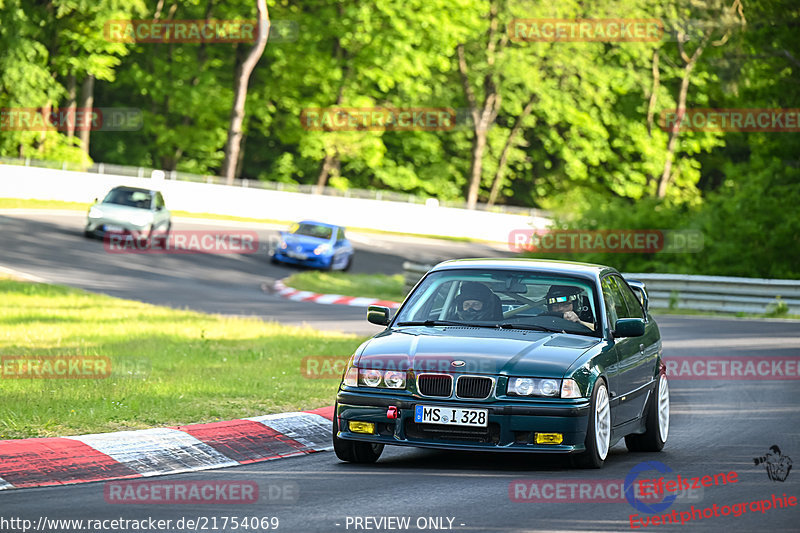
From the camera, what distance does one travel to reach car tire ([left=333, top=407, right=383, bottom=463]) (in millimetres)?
8500

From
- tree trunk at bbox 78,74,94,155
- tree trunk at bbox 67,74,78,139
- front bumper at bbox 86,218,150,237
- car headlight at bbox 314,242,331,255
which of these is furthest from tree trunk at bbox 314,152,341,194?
front bumper at bbox 86,218,150,237

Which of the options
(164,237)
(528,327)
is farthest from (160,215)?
(528,327)

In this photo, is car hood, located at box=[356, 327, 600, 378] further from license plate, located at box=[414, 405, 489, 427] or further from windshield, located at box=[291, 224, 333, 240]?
windshield, located at box=[291, 224, 333, 240]

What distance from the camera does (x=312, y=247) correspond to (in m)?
34.0

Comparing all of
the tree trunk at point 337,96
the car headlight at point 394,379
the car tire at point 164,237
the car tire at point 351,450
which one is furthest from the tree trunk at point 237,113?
the car headlight at point 394,379

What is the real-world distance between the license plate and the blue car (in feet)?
85.1

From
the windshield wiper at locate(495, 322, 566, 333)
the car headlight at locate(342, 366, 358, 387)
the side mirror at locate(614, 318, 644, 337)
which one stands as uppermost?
the side mirror at locate(614, 318, 644, 337)

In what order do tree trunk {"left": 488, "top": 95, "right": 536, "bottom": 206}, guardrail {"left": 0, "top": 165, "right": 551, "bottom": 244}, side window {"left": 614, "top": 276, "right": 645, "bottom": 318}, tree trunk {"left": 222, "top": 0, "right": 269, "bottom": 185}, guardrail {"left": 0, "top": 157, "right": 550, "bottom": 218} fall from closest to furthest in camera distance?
side window {"left": 614, "top": 276, "right": 645, "bottom": 318}, guardrail {"left": 0, "top": 165, "right": 551, "bottom": 244}, guardrail {"left": 0, "top": 157, "right": 550, "bottom": 218}, tree trunk {"left": 222, "top": 0, "right": 269, "bottom": 185}, tree trunk {"left": 488, "top": 95, "right": 536, "bottom": 206}

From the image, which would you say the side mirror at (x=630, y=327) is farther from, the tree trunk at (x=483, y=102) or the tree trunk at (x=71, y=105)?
the tree trunk at (x=483, y=102)

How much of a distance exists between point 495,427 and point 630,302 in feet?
9.12

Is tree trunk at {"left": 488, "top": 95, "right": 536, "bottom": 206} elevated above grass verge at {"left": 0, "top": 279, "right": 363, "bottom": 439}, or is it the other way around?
tree trunk at {"left": 488, "top": 95, "right": 536, "bottom": 206}

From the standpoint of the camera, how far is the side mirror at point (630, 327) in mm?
8977

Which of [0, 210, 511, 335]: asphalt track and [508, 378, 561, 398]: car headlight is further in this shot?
[0, 210, 511, 335]: asphalt track

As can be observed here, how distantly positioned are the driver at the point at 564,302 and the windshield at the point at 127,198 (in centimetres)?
2401
